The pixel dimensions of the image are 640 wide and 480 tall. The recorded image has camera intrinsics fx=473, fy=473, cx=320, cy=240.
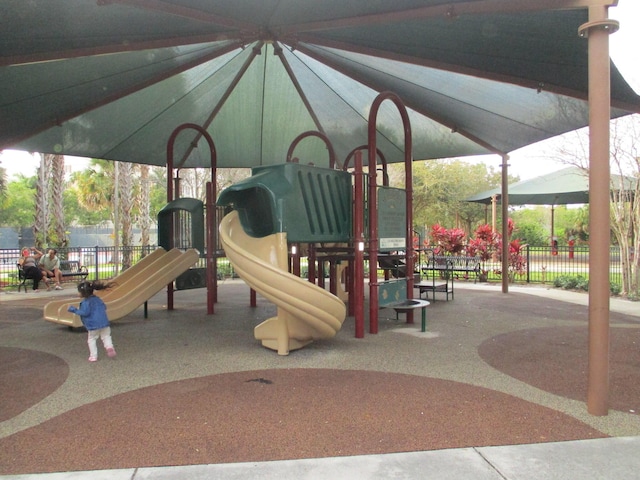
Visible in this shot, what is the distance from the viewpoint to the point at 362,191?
8211 mm

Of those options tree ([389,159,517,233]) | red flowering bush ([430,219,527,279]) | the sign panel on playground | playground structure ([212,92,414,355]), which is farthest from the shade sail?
playground structure ([212,92,414,355])

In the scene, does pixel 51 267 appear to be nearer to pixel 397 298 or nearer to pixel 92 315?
pixel 92 315

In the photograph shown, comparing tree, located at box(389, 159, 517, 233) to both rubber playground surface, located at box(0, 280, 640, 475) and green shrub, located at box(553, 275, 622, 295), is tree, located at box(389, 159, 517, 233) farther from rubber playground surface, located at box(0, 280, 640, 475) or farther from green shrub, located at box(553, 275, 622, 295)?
rubber playground surface, located at box(0, 280, 640, 475)

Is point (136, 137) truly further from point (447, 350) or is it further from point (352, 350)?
point (447, 350)

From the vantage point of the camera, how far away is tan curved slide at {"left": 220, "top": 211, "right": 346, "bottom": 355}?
21.8 ft

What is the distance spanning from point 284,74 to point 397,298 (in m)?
7.05

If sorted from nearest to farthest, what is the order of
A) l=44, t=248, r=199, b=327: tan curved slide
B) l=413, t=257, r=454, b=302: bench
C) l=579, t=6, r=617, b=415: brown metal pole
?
l=579, t=6, r=617, b=415: brown metal pole
l=44, t=248, r=199, b=327: tan curved slide
l=413, t=257, r=454, b=302: bench

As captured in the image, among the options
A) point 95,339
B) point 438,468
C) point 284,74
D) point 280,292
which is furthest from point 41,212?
point 438,468

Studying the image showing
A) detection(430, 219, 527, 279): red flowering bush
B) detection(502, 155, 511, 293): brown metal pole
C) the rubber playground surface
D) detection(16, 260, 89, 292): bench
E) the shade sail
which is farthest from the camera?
the shade sail

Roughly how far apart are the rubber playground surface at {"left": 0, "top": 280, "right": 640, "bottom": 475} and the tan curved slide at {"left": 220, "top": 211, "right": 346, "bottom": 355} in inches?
11.9

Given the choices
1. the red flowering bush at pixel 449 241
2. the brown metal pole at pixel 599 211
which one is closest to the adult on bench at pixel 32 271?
the red flowering bush at pixel 449 241

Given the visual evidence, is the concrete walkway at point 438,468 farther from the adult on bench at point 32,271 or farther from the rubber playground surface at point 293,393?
the adult on bench at point 32,271

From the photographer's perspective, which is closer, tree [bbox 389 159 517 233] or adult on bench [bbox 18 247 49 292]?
adult on bench [bbox 18 247 49 292]

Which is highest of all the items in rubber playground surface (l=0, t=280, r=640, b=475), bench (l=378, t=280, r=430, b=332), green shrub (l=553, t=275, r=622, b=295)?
bench (l=378, t=280, r=430, b=332)
